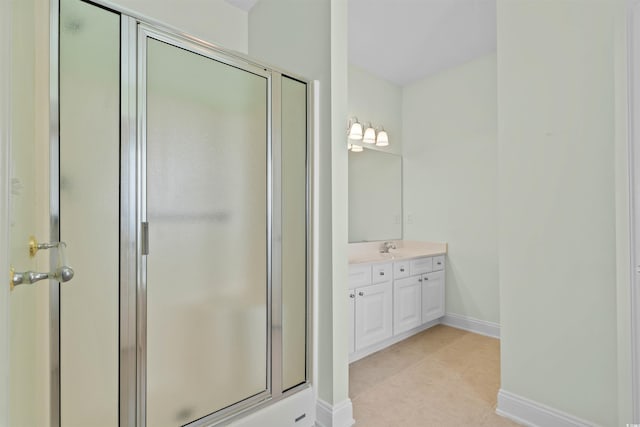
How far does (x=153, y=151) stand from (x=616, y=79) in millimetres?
2087

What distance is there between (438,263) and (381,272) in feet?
3.17

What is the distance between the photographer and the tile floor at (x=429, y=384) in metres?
1.90

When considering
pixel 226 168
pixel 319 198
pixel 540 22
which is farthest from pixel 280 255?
pixel 540 22

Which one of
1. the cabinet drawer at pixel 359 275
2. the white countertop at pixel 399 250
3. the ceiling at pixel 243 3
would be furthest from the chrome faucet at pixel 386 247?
the ceiling at pixel 243 3

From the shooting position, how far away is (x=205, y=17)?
227 cm

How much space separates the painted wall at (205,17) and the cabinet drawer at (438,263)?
2.64 m

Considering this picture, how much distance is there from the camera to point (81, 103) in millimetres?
1094

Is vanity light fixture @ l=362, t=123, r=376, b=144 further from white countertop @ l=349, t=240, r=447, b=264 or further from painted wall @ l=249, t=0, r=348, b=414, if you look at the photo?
painted wall @ l=249, t=0, r=348, b=414

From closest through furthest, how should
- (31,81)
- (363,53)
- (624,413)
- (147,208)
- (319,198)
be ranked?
(31,81) → (147,208) → (624,413) → (319,198) → (363,53)

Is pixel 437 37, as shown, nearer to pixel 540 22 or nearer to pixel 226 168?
pixel 540 22

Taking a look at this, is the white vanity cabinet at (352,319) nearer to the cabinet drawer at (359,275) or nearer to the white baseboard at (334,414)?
the cabinet drawer at (359,275)

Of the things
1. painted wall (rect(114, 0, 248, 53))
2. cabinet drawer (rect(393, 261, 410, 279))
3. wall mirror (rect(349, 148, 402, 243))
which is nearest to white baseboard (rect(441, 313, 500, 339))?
cabinet drawer (rect(393, 261, 410, 279))

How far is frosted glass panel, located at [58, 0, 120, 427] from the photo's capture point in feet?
Answer: 3.50

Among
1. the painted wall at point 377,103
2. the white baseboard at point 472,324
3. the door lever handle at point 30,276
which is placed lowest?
the white baseboard at point 472,324
